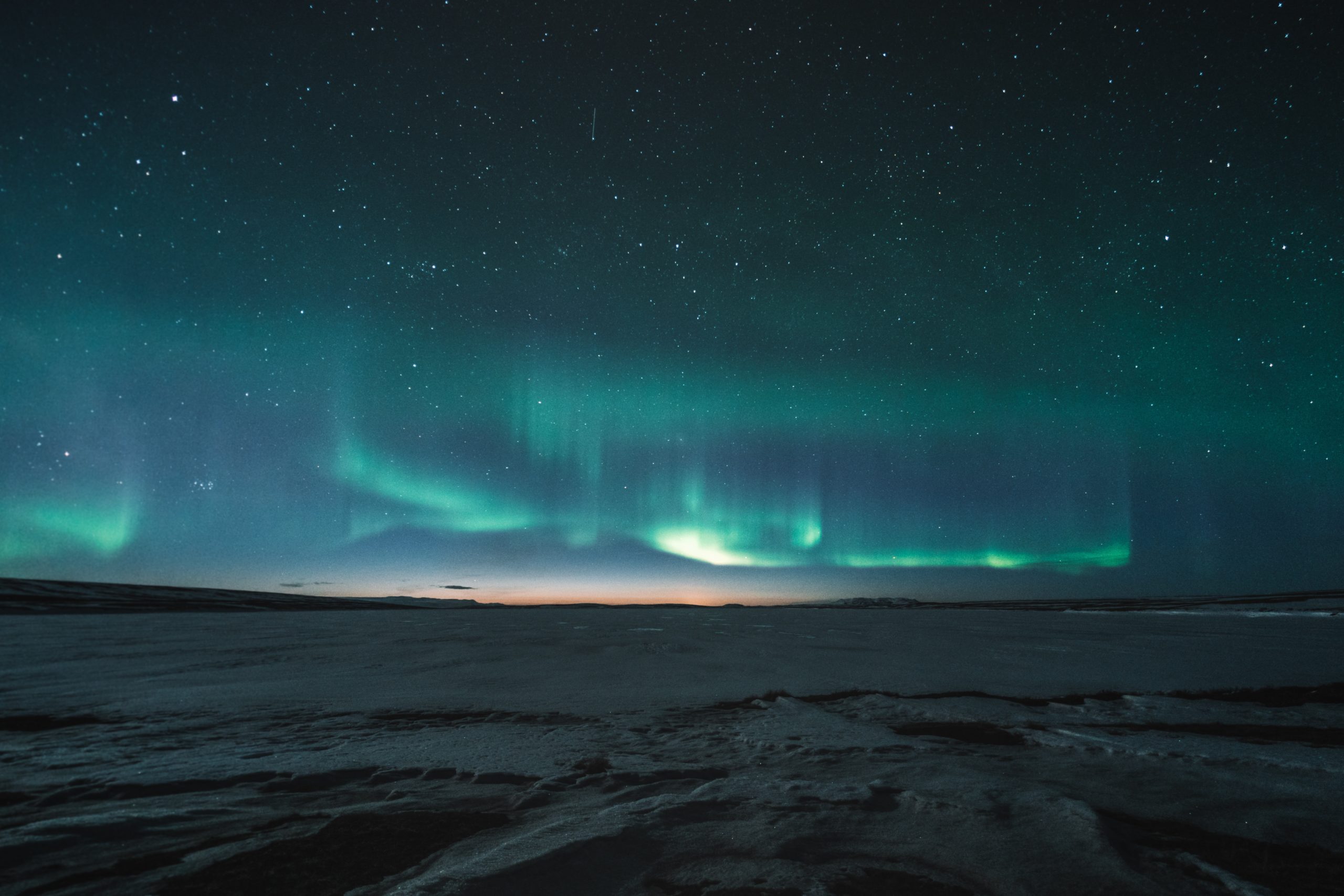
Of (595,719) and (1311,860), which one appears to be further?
(595,719)

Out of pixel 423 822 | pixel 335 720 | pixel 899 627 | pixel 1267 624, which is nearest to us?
pixel 423 822

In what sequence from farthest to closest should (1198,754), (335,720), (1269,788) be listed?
(335,720), (1198,754), (1269,788)

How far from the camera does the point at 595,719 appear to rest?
4883 millimetres

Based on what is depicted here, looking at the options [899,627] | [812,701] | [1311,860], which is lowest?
[899,627]

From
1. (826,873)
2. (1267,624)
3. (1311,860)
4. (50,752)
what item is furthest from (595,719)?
(1267,624)

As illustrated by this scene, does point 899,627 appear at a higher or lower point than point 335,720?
lower

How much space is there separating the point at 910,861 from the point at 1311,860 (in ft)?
5.30

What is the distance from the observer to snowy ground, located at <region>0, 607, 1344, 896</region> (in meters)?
2.26

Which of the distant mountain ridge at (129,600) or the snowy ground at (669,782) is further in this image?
the distant mountain ridge at (129,600)

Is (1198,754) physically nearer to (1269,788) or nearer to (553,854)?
(1269,788)

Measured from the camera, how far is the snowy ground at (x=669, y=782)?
7.40 ft

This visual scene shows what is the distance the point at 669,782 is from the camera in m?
3.32

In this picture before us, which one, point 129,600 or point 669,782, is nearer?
point 669,782

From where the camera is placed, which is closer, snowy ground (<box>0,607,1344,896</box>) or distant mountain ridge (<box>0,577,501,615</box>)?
snowy ground (<box>0,607,1344,896</box>)
